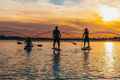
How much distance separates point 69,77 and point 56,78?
2.41 ft

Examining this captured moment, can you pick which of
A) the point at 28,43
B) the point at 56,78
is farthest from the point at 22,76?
the point at 28,43

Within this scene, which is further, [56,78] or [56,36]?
[56,36]

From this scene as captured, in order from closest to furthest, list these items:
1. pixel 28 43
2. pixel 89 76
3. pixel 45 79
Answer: pixel 45 79
pixel 89 76
pixel 28 43

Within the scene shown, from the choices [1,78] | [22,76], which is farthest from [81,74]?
[1,78]

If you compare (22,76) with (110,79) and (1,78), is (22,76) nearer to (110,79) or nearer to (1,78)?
(1,78)

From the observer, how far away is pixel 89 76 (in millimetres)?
15367

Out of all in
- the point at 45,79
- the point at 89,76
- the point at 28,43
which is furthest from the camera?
the point at 28,43

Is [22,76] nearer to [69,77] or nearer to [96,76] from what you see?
[69,77]

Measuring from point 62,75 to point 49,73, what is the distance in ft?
2.98

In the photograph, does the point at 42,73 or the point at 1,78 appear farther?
the point at 42,73

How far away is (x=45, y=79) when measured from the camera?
14195 mm

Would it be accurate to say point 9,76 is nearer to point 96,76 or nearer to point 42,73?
point 42,73

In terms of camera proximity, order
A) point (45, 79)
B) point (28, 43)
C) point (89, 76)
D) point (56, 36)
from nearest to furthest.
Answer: point (45, 79) < point (89, 76) < point (56, 36) < point (28, 43)

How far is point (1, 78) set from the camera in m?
14.2
